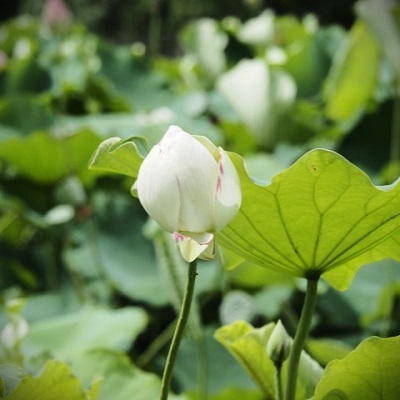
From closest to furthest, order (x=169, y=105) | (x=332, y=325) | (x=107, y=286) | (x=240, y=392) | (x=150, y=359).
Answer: (x=240, y=392)
(x=150, y=359)
(x=332, y=325)
(x=107, y=286)
(x=169, y=105)

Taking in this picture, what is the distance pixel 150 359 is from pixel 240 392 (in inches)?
11.6

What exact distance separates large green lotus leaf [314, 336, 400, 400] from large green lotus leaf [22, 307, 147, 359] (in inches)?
19.8

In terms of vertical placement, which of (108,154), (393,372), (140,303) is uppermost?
(108,154)

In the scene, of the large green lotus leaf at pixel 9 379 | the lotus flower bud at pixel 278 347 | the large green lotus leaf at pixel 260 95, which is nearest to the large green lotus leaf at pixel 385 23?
the large green lotus leaf at pixel 260 95

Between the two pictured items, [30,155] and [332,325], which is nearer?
[332,325]

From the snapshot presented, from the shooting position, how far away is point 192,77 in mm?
1818

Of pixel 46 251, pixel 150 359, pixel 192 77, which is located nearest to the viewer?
pixel 150 359

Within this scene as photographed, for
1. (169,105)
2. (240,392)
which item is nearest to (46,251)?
(169,105)

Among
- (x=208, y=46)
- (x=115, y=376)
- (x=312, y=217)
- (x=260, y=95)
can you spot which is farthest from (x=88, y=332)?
(x=208, y=46)

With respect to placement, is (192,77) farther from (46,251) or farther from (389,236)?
(389,236)

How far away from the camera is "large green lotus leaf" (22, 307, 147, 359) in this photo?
976mm

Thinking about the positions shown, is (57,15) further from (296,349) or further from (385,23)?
(296,349)

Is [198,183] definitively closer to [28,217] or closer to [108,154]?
[108,154]

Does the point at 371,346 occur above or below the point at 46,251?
above
